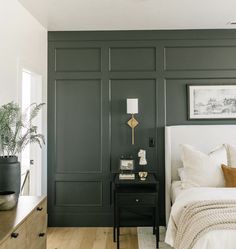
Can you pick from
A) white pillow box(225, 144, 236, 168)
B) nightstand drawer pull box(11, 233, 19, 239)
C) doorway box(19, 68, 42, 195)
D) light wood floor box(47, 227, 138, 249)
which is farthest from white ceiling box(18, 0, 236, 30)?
light wood floor box(47, 227, 138, 249)

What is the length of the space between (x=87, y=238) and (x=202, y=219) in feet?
6.37

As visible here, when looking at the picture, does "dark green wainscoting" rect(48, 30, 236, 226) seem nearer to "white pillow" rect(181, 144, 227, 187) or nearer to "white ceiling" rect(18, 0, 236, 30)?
"white ceiling" rect(18, 0, 236, 30)

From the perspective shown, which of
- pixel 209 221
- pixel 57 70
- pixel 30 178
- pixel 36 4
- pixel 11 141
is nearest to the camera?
pixel 209 221

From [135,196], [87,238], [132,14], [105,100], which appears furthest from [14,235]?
[132,14]

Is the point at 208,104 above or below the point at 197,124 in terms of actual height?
above

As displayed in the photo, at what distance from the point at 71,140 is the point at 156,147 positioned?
122 cm

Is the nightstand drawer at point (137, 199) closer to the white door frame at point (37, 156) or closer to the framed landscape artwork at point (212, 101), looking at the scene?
the white door frame at point (37, 156)

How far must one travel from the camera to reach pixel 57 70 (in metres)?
4.48

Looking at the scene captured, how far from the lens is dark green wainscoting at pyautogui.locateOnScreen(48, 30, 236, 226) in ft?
14.5

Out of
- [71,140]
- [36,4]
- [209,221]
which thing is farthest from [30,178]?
[209,221]

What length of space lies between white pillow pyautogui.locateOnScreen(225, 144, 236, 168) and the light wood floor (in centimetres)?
154

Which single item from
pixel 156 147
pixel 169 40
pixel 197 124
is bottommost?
pixel 156 147

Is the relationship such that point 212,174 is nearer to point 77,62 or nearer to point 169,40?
point 169,40

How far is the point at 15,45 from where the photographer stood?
3.30 metres
